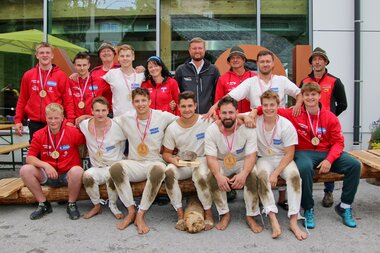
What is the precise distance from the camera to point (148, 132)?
499cm

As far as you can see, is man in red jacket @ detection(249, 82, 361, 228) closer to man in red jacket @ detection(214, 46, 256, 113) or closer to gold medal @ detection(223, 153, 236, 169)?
gold medal @ detection(223, 153, 236, 169)

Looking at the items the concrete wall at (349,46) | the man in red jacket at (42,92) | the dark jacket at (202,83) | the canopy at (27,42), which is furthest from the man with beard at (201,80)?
the canopy at (27,42)

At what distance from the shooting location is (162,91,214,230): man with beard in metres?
4.61

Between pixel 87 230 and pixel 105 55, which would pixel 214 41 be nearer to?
pixel 105 55

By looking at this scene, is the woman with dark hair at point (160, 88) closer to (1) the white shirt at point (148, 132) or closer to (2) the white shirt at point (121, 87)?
(2) the white shirt at point (121, 87)

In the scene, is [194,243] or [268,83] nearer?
[194,243]

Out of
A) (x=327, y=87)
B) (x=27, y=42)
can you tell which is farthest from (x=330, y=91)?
(x=27, y=42)

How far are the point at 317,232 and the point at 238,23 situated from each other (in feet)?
18.4

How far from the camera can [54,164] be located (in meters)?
4.99

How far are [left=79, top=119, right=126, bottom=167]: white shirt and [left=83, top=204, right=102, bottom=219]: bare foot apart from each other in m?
0.51

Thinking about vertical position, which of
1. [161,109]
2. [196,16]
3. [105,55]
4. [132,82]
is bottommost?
[161,109]

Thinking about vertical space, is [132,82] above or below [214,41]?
below

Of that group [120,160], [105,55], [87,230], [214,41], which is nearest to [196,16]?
[214,41]

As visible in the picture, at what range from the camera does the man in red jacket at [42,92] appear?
541 cm
